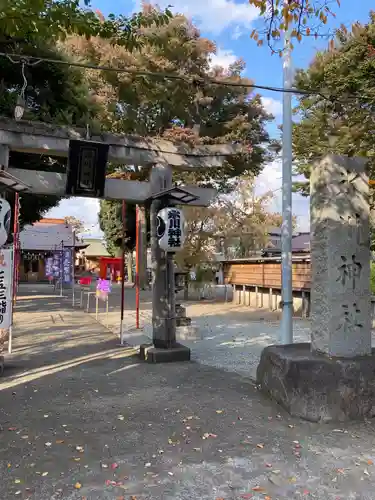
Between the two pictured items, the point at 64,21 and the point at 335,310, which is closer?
the point at 64,21

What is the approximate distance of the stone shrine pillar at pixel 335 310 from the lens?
15.5 ft

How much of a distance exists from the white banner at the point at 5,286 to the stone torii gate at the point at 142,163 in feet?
3.96

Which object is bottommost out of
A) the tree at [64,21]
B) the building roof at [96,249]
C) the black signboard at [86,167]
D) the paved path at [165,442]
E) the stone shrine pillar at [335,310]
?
the paved path at [165,442]

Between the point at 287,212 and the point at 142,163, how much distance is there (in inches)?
115

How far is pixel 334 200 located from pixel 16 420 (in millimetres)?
4444

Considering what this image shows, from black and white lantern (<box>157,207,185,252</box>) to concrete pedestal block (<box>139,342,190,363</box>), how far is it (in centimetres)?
178

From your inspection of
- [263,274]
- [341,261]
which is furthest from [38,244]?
Result: [341,261]

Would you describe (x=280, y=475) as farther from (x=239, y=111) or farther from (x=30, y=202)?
(x=239, y=111)

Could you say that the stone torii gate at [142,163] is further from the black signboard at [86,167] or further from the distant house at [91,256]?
the distant house at [91,256]

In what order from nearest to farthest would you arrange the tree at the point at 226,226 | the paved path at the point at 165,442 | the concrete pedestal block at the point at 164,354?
the paved path at the point at 165,442 → the concrete pedestal block at the point at 164,354 → the tree at the point at 226,226

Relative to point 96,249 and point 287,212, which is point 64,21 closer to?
point 287,212

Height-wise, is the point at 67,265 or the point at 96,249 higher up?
the point at 96,249

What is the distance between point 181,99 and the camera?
71.1 ft

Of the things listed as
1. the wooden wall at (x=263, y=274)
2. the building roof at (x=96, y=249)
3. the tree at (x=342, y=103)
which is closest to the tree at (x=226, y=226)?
the wooden wall at (x=263, y=274)
